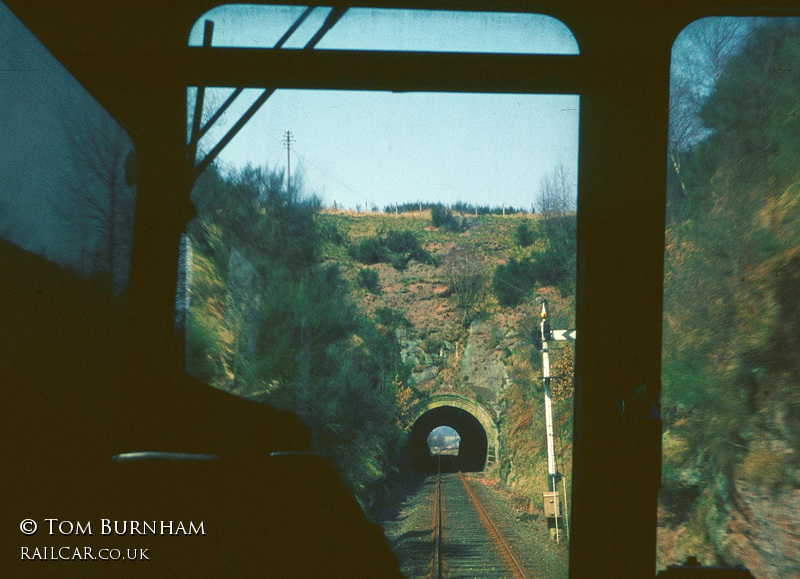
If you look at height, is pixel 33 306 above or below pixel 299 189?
below

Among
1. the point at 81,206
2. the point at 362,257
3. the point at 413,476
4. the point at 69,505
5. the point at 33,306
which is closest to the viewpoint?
the point at 69,505

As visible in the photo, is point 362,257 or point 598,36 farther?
point 362,257

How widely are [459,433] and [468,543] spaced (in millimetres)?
772

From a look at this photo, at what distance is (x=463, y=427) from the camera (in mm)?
3818

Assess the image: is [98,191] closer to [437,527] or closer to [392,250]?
[392,250]

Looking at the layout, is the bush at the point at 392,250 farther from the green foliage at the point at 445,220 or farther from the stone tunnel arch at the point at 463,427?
the stone tunnel arch at the point at 463,427

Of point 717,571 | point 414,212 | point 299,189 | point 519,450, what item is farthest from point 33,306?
point 717,571

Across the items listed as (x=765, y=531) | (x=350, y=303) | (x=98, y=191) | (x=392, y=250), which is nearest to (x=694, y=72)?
(x=392, y=250)

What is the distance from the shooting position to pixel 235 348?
2773 mm

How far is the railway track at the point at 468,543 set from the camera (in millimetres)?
3008

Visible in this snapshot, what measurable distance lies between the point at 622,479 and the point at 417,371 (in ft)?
3.40

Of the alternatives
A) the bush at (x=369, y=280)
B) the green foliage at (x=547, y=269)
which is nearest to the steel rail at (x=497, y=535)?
the green foliage at (x=547, y=269)

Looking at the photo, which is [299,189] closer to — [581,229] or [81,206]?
[81,206]

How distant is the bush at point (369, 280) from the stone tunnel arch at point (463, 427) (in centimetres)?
74
